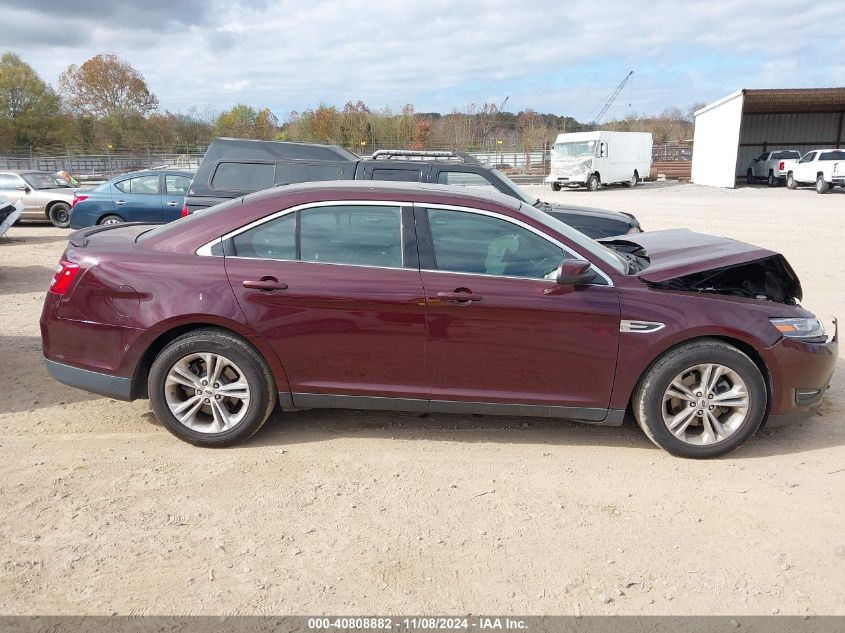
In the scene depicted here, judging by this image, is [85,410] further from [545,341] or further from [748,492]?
[748,492]

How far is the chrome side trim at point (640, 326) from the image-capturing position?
3934mm

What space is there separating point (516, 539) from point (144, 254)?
9.38 ft

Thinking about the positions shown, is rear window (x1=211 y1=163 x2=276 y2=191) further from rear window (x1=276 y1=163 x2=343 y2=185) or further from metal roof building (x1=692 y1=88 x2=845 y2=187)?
metal roof building (x1=692 y1=88 x2=845 y2=187)

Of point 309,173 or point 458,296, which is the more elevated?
point 309,173

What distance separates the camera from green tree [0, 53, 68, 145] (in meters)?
54.8

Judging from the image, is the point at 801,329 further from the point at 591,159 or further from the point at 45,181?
the point at 591,159

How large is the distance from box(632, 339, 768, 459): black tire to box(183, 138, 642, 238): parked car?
13.5 feet

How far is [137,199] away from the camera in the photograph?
12758 mm

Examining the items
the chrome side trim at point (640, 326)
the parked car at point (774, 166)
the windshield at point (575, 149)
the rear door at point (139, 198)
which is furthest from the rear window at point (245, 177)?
the parked car at point (774, 166)

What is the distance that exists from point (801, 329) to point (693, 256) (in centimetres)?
Result: 85

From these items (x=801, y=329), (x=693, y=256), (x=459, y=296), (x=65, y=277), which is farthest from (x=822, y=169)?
(x=65, y=277)

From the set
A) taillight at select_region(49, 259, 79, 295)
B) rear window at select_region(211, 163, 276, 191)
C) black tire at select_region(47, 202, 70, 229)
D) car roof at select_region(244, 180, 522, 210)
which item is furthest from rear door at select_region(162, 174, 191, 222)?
car roof at select_region(244, 180, 522, 210)

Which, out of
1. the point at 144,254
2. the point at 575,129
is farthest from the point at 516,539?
the point at 575,129

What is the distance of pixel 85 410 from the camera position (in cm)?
474
